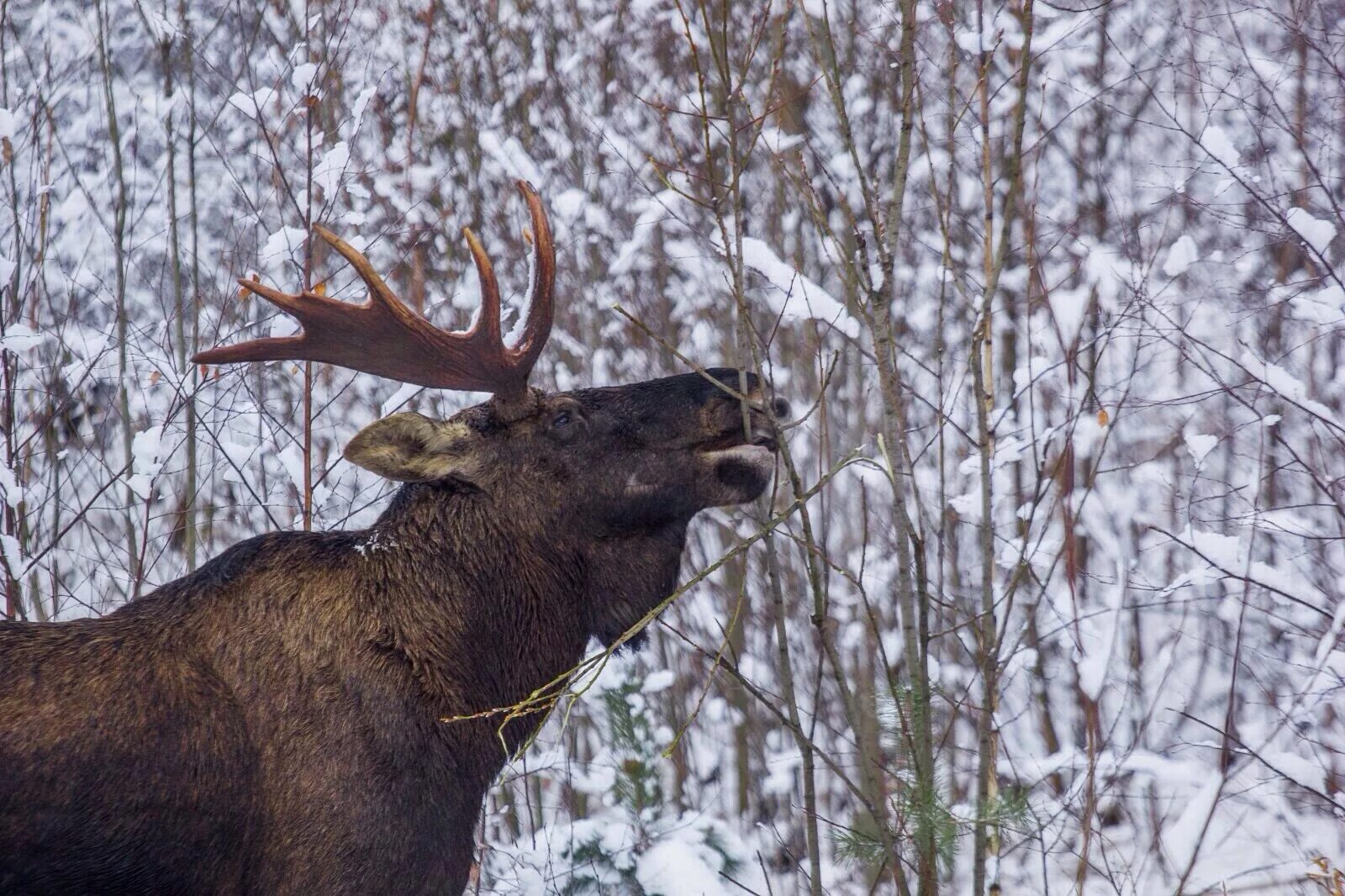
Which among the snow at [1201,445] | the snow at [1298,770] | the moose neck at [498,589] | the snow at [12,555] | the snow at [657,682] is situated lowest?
the snow at [1298,770]

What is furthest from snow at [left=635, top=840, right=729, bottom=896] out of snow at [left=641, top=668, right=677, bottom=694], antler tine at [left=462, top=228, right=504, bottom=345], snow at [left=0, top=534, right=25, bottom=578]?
snow at [left=0, top=534, right=25, bottom=578]

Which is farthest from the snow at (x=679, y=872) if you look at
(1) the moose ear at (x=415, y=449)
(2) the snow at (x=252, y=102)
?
(2) the snow at (x=252, y=102)

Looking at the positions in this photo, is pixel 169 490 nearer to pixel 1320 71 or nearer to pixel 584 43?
pixel 584 43

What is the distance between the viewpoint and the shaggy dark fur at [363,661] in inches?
124

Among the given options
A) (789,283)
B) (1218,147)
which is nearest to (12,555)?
(789,283)

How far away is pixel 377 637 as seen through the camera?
11.6ft

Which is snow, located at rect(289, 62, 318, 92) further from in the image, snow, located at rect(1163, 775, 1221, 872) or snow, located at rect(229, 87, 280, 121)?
snow, located at rect(1163, 775, 1221, 872)

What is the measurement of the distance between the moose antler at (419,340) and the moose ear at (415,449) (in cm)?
17

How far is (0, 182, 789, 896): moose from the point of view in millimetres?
3172

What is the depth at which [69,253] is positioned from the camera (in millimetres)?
8070

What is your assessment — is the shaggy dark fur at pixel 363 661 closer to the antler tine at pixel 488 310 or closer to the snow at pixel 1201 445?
the antler tine at pixel 488 310

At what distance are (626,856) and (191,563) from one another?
241cm

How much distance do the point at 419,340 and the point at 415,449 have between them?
33 cm

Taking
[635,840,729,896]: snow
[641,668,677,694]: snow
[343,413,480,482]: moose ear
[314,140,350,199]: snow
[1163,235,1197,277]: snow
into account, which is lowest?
[635,840,729,896]: snow
